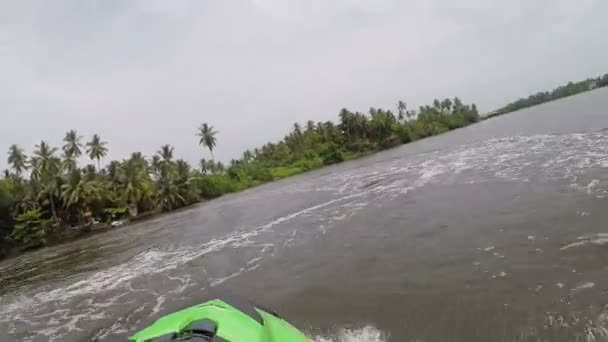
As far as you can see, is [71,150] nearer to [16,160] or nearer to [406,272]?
[16,160]

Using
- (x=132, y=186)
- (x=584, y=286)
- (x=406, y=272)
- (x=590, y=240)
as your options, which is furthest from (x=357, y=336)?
(x=132, y=186)

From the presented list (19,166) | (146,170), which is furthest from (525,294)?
(19,166)

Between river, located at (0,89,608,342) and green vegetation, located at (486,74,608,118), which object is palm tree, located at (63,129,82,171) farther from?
green vegetation, located at (486,74,608,118)

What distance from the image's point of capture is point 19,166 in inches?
2144

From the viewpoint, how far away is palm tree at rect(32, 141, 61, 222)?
4725 cm

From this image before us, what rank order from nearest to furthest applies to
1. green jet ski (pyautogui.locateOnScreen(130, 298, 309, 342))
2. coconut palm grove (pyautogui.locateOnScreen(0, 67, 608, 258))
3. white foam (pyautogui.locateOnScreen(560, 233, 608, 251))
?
1. green jet ski (pyautogui.locateOnScreen(130, 298, 309, 342))
2. white foam (pyautogui.locateOnScreen(560, 233, 608, 251))
3. coconut palm grove (pyautogui.locateOnScreen(0, 67, 608, 258))

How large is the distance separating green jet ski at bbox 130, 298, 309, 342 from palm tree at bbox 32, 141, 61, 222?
52.5m

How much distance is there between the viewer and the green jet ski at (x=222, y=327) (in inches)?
108

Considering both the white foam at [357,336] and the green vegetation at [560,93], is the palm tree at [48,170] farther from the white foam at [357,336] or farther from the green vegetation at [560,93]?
the green vegetation at [560,93]

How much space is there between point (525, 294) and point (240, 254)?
8.44m

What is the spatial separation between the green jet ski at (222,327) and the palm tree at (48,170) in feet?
172

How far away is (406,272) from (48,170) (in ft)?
172

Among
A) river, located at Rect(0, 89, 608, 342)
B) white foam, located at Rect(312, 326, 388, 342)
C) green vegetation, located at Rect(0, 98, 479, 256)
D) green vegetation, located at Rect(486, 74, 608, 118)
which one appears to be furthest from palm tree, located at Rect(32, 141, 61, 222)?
green vegetation, located at Rect(486, 74, 608, 118)

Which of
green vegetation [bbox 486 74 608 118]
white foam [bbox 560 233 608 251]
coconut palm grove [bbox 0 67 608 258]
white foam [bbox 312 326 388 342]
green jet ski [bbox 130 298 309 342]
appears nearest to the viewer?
green jet ski [bbox 130 298 309 342]
